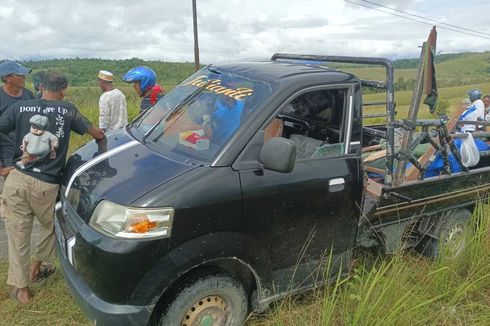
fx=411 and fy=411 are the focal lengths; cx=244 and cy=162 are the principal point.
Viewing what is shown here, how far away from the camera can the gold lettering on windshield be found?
3.17 meters

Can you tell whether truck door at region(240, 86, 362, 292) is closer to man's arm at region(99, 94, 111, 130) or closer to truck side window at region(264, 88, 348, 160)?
truck side window at region(264, 88, 348, 160)

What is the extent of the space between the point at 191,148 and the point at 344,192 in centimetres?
124

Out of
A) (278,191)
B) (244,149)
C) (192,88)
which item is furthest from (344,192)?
(192,88)

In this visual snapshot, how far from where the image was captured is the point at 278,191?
2881 mm

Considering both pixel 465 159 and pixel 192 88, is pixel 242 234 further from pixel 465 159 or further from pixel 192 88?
pixel 465 159

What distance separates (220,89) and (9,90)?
8.14ft

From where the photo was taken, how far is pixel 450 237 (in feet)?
14.4

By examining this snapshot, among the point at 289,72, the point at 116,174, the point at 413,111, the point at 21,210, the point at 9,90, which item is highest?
the point at 289,72

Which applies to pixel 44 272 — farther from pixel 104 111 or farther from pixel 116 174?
pixel 104 111

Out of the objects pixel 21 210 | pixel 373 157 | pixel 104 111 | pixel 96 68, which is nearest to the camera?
pixel 21 210

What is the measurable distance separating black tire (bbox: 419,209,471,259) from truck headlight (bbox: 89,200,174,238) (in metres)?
2.68

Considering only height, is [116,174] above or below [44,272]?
above

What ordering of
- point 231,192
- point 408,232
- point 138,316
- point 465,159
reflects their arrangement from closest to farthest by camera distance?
point 138,316 → point 231,192 → point 408,232 → point 465,159

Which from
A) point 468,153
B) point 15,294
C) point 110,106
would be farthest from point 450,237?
point 110,106
